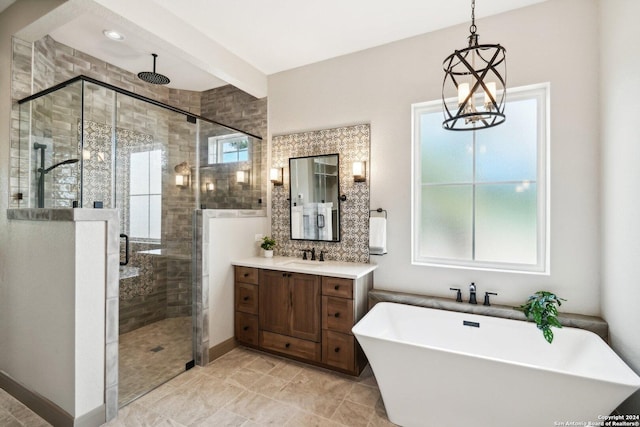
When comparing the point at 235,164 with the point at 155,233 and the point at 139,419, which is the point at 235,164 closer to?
the point at 155,233

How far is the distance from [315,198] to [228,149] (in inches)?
44.0

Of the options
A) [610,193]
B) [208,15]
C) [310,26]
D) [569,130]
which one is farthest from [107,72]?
[610,193]

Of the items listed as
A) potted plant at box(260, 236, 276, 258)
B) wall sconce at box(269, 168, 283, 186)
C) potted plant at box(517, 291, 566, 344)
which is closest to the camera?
potted plant at box(517, 291, 566, 344)

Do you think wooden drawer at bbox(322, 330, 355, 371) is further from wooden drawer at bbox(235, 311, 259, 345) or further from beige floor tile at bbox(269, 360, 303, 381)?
wooden drawer at bbox(235, 311, 259, 345)

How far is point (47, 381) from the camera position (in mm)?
2080

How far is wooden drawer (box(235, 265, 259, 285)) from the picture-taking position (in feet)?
10.0

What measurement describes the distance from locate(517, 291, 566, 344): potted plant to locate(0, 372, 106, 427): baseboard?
123 inches

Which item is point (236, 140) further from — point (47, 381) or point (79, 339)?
point (47, 381)

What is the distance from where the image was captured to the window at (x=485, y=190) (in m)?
2.55

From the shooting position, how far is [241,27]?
280 centimetres

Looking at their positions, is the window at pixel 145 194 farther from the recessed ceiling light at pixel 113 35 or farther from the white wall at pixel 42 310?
the recessed ceiling light at pixel 113 35

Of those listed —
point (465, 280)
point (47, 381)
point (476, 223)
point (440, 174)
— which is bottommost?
point (47, 381)

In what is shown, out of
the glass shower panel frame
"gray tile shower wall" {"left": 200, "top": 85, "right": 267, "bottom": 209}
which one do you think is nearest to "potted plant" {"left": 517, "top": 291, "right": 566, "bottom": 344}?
"gray tile shower wall" {"left": 200, "top": 85, "right": 267, "bottom": 209}

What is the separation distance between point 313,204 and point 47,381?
8.44ft
